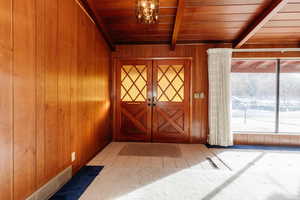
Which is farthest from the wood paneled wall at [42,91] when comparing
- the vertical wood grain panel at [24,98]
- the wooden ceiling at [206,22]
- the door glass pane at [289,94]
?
the door glass pane at [289,94]

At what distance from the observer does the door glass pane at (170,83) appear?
4055 mm

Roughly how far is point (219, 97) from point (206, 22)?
165 centimetres

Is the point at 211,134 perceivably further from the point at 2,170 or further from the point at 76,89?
the point at 2,170

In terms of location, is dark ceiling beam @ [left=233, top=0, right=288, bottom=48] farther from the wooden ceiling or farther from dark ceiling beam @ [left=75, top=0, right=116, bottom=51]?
dark ceiling beam @ [left=75, top=0, right=116, bottom=51]

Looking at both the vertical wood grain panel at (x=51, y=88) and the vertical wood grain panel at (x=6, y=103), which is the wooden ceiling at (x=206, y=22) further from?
the vertical wood grain panel at (x=6, y=103)

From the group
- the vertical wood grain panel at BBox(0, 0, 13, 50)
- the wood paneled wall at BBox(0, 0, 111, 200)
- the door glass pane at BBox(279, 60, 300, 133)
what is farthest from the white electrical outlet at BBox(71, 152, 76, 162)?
the door glass pane at BBox(279, 60, 300, 133)

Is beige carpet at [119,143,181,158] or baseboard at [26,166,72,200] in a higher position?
baseboard at [26,166,72,200]

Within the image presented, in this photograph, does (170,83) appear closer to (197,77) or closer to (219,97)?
(197,77)

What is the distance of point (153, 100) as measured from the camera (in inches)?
162

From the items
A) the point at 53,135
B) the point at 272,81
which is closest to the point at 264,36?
the point at 272,81

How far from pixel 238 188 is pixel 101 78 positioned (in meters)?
3.01

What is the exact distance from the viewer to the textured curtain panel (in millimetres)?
3713

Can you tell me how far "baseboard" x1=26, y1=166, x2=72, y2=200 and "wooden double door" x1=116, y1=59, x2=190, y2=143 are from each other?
2.03m

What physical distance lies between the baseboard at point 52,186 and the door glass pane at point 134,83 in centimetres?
228
